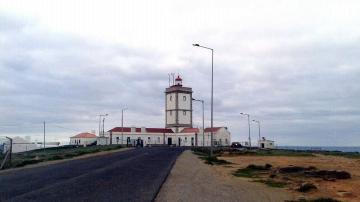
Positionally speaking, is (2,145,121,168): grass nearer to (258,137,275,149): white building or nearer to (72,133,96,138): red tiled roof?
(72,133,96,138): red tiled roof

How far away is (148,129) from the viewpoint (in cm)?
12631

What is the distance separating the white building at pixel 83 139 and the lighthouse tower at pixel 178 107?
19.1 metres

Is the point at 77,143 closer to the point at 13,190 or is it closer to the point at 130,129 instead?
the point at 130,129

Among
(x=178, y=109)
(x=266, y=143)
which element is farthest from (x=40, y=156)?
(x=266, y=143)

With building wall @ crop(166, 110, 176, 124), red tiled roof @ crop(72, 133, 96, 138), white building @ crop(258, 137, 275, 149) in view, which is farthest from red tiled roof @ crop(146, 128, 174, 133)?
white building @ crop(258, 137, 275, 149)

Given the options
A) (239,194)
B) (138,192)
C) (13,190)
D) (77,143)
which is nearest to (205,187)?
(239,194)

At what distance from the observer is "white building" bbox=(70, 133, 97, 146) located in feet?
415

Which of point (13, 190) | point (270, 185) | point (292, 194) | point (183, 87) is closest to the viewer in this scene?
point (13, 190)

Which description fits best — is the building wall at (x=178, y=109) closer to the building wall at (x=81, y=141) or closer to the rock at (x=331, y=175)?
the building wall at (x=81, y=141)

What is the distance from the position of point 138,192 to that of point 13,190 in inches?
202

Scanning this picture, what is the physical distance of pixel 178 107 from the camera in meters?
121

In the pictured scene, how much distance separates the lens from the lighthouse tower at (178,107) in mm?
121375

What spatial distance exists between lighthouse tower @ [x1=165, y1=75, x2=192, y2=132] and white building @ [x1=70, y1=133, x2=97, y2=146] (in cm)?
1912

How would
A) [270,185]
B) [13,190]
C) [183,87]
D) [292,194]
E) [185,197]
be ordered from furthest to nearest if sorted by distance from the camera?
[183,87] → [270,185] → [292,194] → [13,190] → [185,197]
